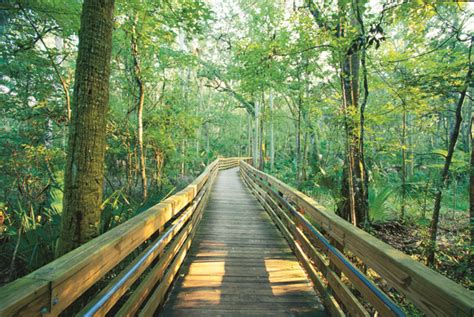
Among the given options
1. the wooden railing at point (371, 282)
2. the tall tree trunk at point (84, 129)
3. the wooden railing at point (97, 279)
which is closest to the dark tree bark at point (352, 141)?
the wooden railing at point (371, 282)

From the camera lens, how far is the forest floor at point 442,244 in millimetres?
4488

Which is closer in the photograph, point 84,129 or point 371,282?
point 371,282

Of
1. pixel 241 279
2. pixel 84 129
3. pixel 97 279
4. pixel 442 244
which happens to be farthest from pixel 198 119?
pixel 97 279

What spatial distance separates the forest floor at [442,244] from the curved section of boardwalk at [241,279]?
2.94 meters

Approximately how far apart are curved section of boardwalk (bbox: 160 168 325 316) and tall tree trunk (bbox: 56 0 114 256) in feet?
4.00

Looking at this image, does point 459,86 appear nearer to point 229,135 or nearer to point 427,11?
point 427,11

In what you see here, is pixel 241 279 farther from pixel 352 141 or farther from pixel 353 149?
pixel 353 149

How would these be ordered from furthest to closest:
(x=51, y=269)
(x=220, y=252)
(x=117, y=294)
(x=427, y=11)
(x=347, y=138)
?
(x=347, y=138) < (x=220, y=252) < (x=427, y=11) < (x=117, y=294) < (x=51, y=269)

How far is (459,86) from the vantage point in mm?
3934

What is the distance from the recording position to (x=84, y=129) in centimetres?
232

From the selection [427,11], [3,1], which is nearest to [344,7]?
[427,11]

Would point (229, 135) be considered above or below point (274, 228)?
above

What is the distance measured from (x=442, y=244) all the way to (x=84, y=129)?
8.16 m

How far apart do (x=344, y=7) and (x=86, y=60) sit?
4.29 m
